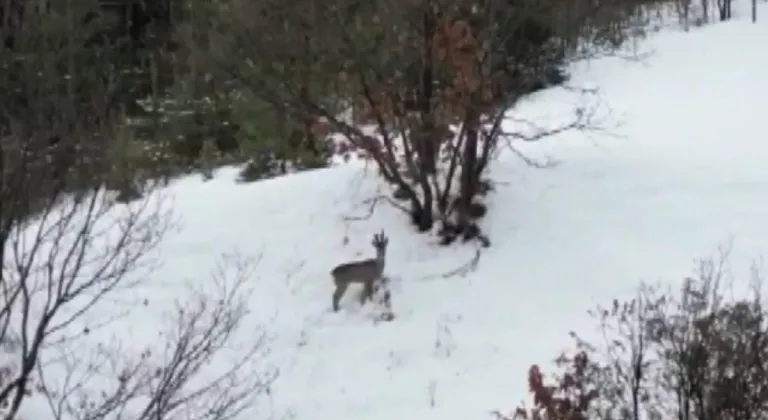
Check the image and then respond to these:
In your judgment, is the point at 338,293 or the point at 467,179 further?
the point at 467,179

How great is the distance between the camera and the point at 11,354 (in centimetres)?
989

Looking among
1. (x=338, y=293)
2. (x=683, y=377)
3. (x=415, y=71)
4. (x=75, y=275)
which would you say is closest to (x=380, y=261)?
(x=338, y=293)

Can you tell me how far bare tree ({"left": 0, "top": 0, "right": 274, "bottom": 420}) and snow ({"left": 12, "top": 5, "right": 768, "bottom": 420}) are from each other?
262 millimetres

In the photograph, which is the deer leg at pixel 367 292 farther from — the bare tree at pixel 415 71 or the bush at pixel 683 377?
the bush at pixel 683 377

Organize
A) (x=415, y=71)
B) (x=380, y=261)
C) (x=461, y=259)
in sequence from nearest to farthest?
1. (x=380, y=261)
2. (x=461, y=259)
3. (x=415, y=71)

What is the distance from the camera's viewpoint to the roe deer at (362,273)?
1052cm

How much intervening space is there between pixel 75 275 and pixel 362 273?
3880mm

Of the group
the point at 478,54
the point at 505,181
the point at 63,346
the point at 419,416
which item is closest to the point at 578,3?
the point at 478,54

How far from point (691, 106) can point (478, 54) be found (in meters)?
6.73

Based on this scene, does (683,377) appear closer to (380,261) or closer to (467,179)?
(380,261)

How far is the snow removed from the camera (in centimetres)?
966

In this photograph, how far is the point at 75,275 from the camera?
7.06m

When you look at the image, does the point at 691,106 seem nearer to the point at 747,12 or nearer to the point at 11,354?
the point at 747,12

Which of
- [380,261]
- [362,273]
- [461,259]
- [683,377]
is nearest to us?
[683,377]
